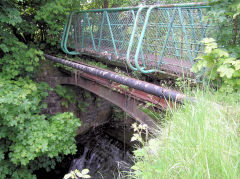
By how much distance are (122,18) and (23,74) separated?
3.08 metres

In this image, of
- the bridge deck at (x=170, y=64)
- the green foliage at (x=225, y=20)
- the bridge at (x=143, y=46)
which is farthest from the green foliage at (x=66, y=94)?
the green foliage at (x=225, y=20)

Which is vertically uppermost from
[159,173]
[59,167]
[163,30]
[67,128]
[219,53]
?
[163,30]

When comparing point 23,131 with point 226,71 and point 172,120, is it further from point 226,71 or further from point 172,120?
point 226,71

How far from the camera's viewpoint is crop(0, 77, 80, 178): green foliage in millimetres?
3586

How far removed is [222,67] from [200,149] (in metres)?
1.10

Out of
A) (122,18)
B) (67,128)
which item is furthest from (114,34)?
(67,128)

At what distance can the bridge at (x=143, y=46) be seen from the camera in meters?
2.72

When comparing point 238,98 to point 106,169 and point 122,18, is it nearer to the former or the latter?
point 122,18

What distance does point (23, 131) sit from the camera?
3.90 metres

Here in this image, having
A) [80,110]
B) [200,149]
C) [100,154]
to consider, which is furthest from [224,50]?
[80,110]

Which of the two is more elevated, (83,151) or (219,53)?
(219,53)

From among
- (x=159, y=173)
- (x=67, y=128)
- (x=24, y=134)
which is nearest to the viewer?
(x=159, y=173)

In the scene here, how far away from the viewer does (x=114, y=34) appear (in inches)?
169

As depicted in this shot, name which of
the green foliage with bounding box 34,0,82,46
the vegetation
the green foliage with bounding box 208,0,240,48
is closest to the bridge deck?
the vegetation
